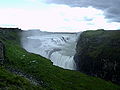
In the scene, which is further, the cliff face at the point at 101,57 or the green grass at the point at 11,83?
the cliff face at the point at 101,57

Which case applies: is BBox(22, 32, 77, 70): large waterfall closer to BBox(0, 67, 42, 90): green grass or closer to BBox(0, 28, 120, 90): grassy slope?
BBox(0, 28, 120, 90): grassy slope

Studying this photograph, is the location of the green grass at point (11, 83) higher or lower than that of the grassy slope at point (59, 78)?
higher

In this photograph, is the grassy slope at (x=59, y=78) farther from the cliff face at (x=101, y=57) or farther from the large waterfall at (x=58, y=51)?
the large waterfall at (x=58, y=51)

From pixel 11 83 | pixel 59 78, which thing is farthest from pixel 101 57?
pixel 11 83

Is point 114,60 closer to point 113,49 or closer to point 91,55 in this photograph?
point 113,49

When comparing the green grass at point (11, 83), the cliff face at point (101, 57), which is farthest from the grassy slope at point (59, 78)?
the green grass at point (11, 83)

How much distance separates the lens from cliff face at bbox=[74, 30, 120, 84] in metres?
87.5

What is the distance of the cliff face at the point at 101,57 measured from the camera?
87537mm

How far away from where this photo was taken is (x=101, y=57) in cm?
9475

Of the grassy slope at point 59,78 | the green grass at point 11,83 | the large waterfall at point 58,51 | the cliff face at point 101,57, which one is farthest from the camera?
the large waterfall at point 58,51

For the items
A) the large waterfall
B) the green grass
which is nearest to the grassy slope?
the green grass

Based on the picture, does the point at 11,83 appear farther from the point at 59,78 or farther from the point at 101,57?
the point at 101,57

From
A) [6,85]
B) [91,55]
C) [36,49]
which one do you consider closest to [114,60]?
[91,55]

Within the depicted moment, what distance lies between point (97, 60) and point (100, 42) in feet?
49.0
